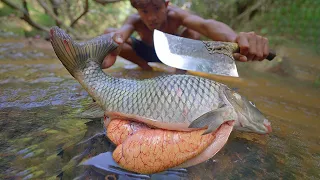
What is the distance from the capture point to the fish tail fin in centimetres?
186

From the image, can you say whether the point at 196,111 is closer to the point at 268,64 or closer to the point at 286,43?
the point at 268,64

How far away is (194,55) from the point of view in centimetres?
215

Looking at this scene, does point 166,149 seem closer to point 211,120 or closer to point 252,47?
point 211,120

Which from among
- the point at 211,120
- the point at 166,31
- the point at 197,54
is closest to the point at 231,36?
the point at 197,54

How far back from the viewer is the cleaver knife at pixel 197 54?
6.79 ft

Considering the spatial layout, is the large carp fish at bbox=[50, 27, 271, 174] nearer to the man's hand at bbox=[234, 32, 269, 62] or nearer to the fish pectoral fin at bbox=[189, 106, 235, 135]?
the fish pectoral fin at bbox=[189, 106, 235, 135]

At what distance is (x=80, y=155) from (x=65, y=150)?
0.11 m

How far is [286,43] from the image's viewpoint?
596 cm

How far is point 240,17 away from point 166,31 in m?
4.47

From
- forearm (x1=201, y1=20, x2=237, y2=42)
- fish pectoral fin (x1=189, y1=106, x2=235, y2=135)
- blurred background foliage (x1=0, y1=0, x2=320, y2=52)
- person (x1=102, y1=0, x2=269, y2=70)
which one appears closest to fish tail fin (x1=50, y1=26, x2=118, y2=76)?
person (x1=102, y1=0, x2=269, y2=70)

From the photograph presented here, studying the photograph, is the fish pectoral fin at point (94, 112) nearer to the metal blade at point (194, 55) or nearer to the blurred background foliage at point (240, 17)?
the metal blade at point (194, 55)

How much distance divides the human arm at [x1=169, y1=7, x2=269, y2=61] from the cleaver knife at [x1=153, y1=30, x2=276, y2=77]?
0.39ft

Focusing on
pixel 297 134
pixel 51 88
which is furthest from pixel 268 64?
pixel 51 88

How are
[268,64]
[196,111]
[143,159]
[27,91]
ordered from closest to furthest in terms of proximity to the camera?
1. [143,159]
2. [196,111]
3. [27,91]
4. [268,64]
